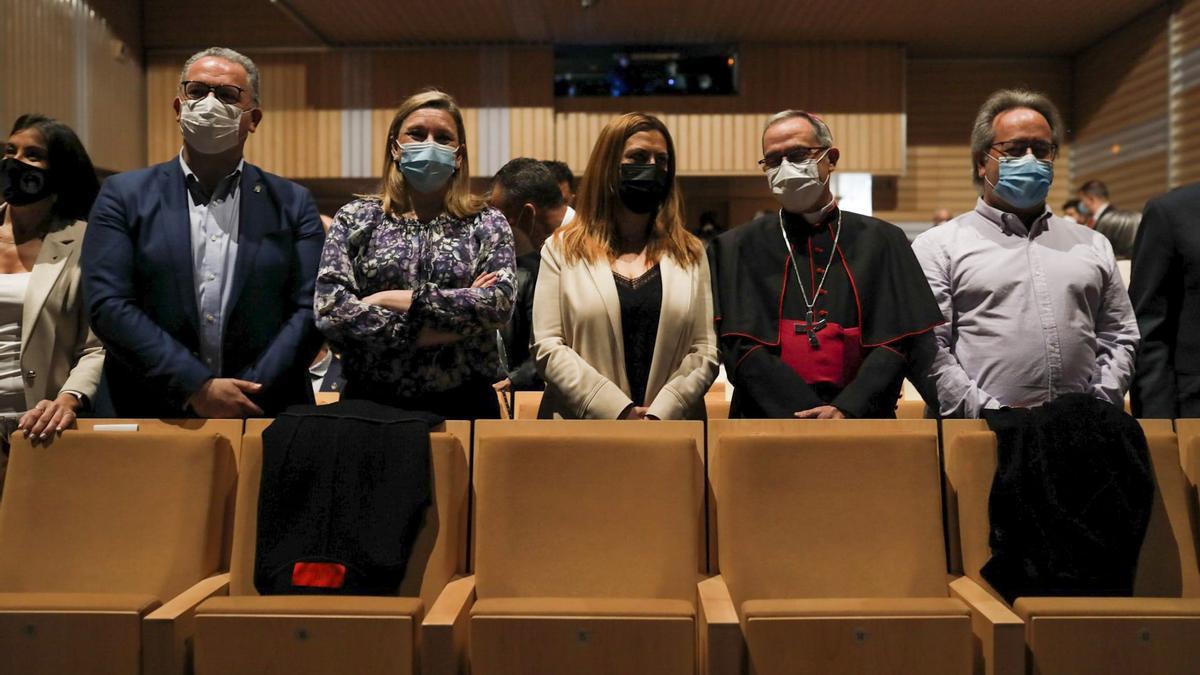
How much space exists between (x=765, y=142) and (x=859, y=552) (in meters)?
1.03

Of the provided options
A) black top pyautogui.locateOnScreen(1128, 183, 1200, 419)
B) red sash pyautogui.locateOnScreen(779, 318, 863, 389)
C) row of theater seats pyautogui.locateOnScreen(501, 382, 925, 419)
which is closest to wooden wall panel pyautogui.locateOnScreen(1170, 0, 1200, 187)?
row of theater seats pyautogui.locateOnScreen(501, 382, 925, 419)

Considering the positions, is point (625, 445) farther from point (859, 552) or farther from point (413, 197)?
point (413, 197)

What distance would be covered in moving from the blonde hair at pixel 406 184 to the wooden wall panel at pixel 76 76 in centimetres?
539

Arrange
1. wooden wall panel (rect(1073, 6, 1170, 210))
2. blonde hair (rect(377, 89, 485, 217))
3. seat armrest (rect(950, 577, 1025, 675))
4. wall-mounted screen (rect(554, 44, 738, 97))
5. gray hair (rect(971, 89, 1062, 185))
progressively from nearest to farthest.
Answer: seat armrest (rect(950, 577, 1025, 675)) < blonde hair (rect(377, 89, 485, 217)) < gray hair (rect(971, 89, 1062, 185)) < wooden wall panel (rect(1073, 6, 1170, 210)) < wall-mounted screen (rect(554, 44, 738, 97))

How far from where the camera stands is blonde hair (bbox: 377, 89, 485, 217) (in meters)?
2.52

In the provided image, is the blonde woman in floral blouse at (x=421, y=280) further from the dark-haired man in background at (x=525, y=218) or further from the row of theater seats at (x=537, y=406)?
the dark-haired man in background at (x=525, y=218)

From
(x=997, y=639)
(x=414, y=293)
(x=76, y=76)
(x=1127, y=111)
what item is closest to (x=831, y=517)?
(x=997, y=639)

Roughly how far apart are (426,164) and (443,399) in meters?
0.55

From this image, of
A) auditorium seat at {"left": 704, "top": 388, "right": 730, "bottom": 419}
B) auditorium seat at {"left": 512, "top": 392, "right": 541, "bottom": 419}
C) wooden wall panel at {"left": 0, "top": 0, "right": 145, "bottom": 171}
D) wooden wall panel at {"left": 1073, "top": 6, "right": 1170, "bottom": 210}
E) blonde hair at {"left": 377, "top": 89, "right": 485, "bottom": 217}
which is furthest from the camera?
wooden wall panel at {"left": 1073, "top": 6, "right": 1170, "bottom": 210}

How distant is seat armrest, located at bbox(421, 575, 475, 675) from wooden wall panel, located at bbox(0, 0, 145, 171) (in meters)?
6.14

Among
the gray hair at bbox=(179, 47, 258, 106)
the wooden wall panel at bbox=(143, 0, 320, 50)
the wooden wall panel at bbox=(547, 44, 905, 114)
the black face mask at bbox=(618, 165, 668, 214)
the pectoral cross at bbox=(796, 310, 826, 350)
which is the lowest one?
the pectoral cross at bbox=(796, 310, 826, 350)

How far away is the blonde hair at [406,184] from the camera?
2521 mm

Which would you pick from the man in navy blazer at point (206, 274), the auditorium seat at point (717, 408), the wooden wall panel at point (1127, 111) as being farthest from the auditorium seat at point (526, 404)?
the wooden wall panel at point (1127, 111)

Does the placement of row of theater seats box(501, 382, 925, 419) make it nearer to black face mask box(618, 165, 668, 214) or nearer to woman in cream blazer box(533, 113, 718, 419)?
woman in cream blazer box(533, 113, 718, 419)
